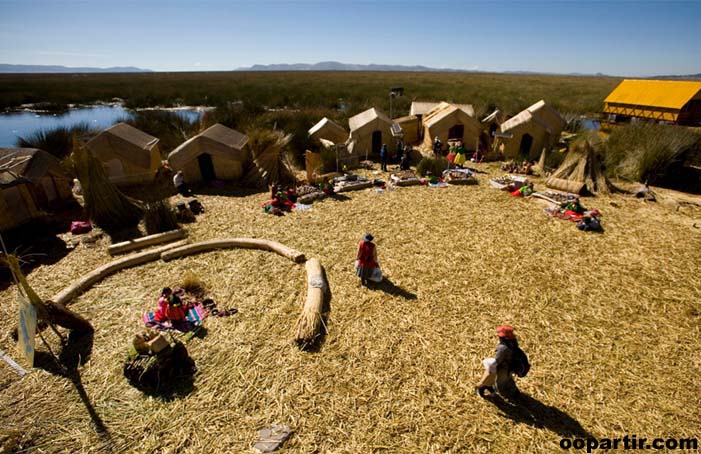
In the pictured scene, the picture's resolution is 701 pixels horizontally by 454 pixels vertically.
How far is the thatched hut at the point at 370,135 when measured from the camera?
57.9 ft

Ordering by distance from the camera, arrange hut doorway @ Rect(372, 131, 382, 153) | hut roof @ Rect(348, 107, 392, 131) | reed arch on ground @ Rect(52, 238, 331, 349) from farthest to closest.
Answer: hut doorway @ Rect(372, 131, 382, 153)
hut roof @ Rect(348, 107, 392, 131)
reed arch on ground @ Rect(52, 238, 331, 349)

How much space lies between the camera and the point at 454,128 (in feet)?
63.2

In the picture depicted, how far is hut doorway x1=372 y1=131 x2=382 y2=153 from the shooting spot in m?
18.2

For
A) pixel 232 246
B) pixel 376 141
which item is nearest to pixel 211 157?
pixel 232 246

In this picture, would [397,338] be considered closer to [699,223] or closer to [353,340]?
[353,340]

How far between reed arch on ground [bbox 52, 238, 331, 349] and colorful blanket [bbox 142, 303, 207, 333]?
71.8 inches

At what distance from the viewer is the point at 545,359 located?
5605mm

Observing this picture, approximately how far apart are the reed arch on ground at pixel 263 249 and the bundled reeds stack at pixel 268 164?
5.36m

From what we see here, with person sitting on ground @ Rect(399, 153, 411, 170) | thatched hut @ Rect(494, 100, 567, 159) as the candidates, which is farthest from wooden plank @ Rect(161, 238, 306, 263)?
thatched hut @ Rect(494, 100, 567, 159)

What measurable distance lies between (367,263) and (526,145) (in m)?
15.0

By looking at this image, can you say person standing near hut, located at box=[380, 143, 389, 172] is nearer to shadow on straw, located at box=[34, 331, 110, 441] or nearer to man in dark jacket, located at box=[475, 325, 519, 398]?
man in dark jacket, located at box=[475, 325, 519, 398]

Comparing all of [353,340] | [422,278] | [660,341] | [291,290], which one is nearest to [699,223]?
[660,341]

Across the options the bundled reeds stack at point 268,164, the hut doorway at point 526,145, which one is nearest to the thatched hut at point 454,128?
the hut doorway at point 526,145

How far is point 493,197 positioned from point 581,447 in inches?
386
